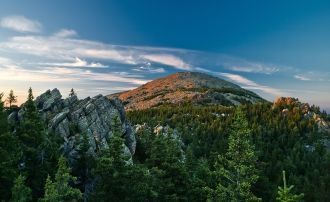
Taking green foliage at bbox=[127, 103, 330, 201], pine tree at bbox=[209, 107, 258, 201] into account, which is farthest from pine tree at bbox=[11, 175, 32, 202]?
green foliage at bbox=[127, 103, 330, 201]

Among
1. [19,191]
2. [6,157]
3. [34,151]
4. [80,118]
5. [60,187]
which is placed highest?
[80,118]

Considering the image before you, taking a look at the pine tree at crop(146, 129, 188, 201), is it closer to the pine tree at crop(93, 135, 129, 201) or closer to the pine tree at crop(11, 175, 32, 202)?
the pine tree at crop(93, 135, 129, 201)

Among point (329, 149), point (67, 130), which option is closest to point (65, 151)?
point (67, 130)

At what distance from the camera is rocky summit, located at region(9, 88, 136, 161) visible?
69.5 metres

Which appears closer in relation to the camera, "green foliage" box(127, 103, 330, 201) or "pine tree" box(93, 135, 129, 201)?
"pine tree" box(93, 135, 129, 201)

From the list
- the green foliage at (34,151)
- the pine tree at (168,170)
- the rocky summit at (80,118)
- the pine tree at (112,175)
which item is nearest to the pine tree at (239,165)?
the pine tree at (168,170)

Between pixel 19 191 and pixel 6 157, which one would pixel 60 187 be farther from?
pixel 6 157

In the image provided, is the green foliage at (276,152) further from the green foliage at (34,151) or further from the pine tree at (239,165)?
the green foliage at (34,151)

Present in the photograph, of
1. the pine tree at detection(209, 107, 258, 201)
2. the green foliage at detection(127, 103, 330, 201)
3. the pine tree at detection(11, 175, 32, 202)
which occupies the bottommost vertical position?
the green foliage at detection(127, 103, 330, 201)

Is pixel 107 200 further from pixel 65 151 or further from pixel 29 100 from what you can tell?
pixel 65 151

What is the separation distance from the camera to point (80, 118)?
249 feet

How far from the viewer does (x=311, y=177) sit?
420ft

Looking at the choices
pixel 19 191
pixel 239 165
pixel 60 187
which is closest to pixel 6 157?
pixel 19 191

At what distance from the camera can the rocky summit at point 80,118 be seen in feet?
228
